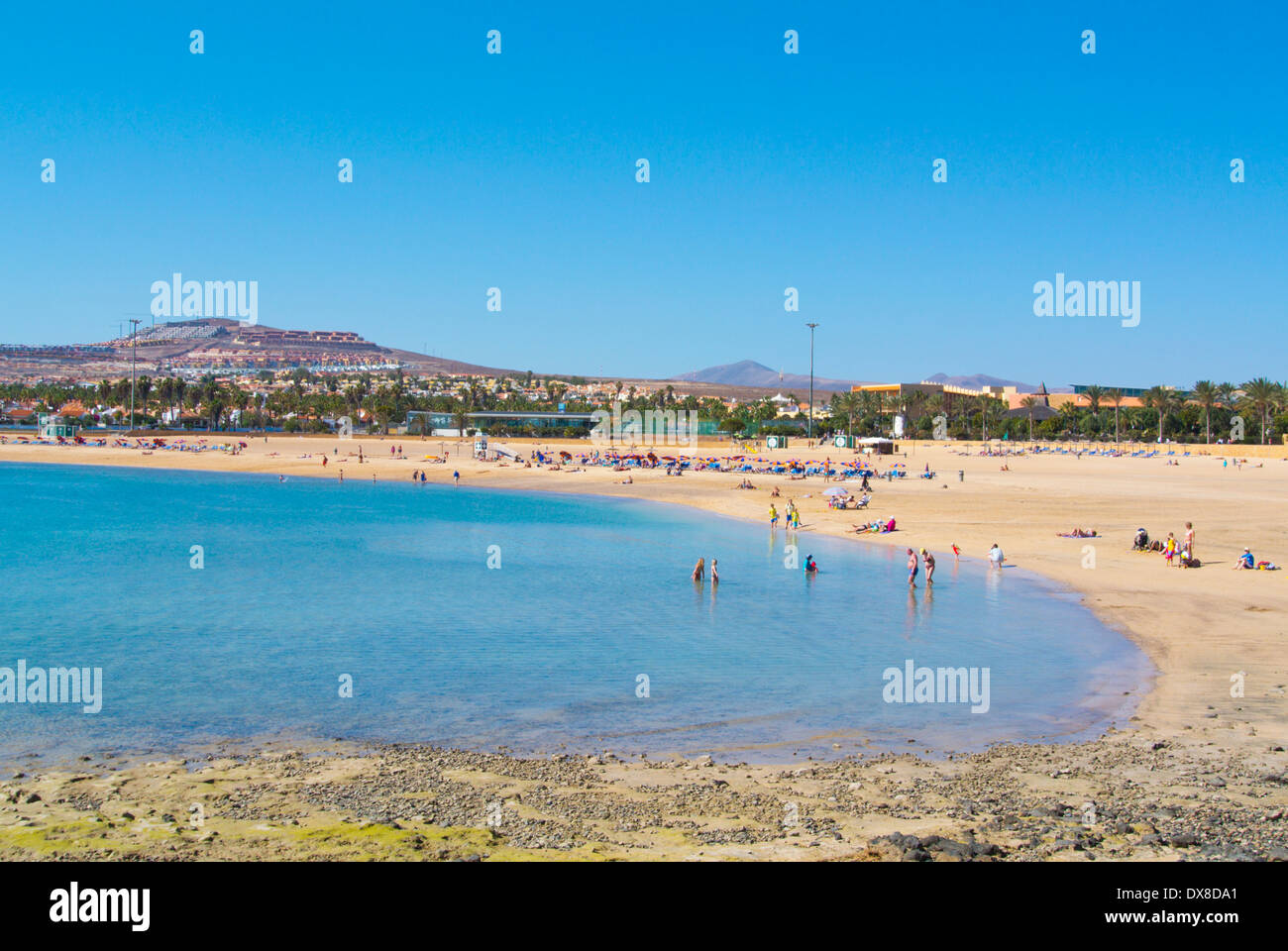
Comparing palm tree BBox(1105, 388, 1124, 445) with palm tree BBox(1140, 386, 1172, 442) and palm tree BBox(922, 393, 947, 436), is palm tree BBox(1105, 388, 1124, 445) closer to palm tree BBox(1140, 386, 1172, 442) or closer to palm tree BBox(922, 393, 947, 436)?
palm tree BBox(1140, 386, 1172, 442)

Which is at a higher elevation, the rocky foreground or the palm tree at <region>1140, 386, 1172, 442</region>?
the palm tree at <region>1140, 386, 1172, 442</region>

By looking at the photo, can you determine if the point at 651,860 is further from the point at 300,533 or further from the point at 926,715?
the point at 300,533

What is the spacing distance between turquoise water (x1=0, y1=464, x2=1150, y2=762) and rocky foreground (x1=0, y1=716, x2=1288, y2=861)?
1.24m

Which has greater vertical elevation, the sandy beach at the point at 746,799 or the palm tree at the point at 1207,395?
the palm tree at the point at 1207,395

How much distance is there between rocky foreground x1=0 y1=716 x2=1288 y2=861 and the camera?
8.50 m

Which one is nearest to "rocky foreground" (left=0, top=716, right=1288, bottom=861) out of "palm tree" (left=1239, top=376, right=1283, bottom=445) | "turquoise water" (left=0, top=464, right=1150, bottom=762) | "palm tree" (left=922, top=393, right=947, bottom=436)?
"turquoise water" (left=0, top=464, right=1150, bottom=762)

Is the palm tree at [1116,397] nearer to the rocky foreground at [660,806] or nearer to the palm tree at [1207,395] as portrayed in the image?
the palm tree at [1207,395]

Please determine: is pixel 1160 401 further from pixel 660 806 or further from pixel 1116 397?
pixel 660 806

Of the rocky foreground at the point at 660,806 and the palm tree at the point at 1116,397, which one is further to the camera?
the palm tree at the point at 1116,397

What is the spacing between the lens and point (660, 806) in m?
9.99

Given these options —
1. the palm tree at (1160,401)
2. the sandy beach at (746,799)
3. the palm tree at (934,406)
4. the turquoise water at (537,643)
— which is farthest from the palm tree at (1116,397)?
the sandy beach at (746,799)

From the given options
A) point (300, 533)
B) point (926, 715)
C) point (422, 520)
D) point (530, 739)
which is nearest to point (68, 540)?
point (300, 533)

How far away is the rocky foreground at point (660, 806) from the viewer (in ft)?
27.9

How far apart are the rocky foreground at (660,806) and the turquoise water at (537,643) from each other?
1244 millimetres
